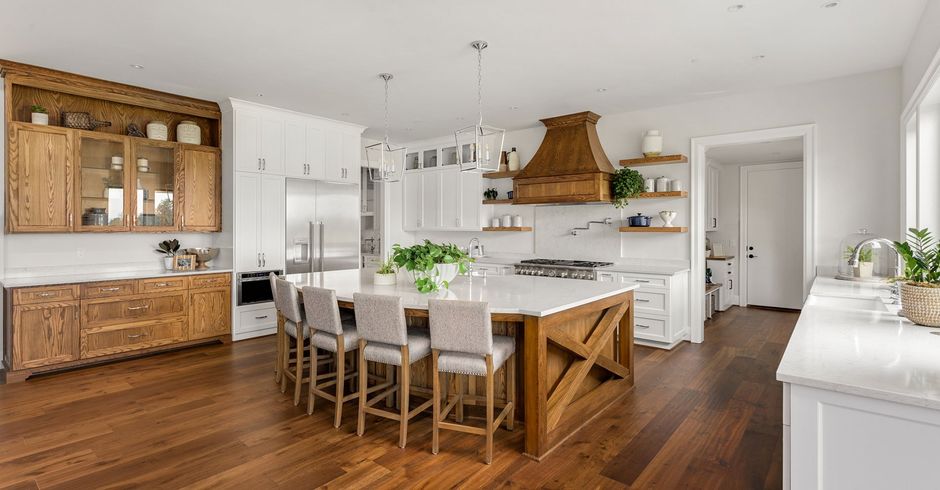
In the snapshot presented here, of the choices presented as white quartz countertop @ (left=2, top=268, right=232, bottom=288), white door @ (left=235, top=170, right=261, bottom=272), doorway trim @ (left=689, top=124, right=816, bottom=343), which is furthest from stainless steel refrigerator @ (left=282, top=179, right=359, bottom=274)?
doorway trim @ (left=689, top=124, right=816, bottom=343)

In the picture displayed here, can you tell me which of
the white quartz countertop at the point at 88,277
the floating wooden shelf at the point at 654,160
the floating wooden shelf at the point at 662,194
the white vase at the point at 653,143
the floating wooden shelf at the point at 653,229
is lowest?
the white quartz countertop at the point at 88,277

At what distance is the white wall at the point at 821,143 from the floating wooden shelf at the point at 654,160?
0.12 m

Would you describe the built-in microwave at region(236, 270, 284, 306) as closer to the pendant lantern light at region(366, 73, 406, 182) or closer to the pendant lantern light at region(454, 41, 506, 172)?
the pendant lantern light at region(366, 73, 406, 182)

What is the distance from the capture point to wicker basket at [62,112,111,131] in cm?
458

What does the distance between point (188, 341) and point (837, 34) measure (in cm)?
632

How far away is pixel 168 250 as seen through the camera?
530cm

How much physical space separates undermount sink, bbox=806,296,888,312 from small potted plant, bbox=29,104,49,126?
6286 millimetres

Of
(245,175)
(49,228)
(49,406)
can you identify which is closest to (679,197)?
(245,175)

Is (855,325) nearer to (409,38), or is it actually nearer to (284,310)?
(409,38)

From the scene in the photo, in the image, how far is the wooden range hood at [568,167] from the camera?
17.9ft

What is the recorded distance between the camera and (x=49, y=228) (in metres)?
4.40

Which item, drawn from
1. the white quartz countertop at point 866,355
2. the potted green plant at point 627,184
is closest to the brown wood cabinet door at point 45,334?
the white quartz countertop at point 866,355

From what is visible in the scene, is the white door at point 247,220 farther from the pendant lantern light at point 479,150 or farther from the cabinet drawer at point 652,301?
the cabinet drawer at point 652,301

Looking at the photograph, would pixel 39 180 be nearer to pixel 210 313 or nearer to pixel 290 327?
pixel 210 313
